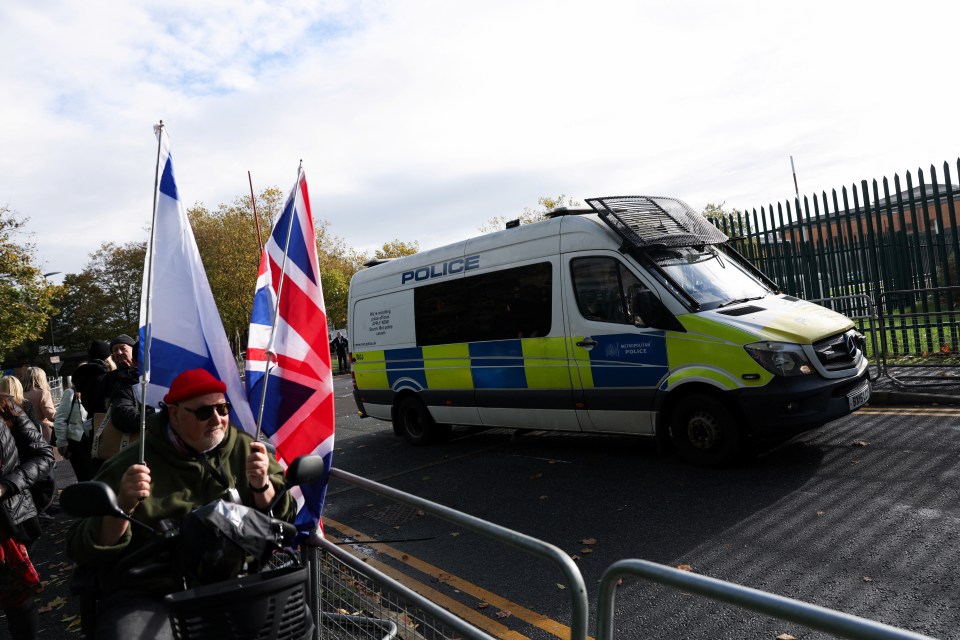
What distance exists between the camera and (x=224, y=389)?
284cm

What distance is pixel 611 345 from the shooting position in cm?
700

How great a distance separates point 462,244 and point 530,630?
5.57 meters

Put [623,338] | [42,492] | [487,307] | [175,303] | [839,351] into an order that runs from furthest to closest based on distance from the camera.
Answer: [487,307] < [623,338] < [839,351] < [42,492] < [175,303]

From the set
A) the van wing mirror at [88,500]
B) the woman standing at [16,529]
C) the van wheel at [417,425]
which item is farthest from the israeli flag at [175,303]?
the van wheel at [417,425]

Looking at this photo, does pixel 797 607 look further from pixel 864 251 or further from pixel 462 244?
pixel 864 251

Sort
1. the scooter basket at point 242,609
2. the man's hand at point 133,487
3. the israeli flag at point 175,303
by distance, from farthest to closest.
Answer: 1. the israeli flag at point 175,303
2. the man's hand at point 133,487
3. the scooter basket at point 242,609

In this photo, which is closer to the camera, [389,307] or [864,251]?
[389,307]

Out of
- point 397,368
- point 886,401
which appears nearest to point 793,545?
point 886,401

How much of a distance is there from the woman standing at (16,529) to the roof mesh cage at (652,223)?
5.16 metres

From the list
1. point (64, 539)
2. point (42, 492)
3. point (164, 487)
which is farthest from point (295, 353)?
point (64, 539)

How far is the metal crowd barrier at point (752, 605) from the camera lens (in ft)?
4.58

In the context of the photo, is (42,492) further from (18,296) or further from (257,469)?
(18,296)

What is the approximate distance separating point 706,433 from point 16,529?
207 inches

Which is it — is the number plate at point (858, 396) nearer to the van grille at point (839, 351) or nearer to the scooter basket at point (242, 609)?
the van grille at point (839, 351)
